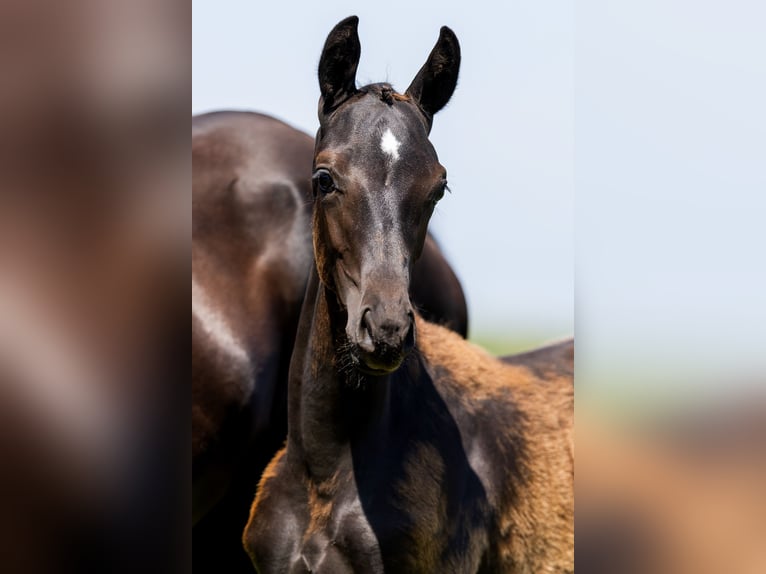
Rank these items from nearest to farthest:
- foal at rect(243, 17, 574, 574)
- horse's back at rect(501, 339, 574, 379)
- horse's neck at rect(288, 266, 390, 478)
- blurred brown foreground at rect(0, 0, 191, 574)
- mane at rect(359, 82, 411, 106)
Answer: blurred brown foreground at rect(0, 0, 191, 574) < foal at rect(243, 17, 574, 574) < mane at rect(359, 82, 411, 106) < horse's neck at rect(288, 266, 390, 478) < horse's back at rect(501, 339, 574, 379)

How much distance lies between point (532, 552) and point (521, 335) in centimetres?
1859

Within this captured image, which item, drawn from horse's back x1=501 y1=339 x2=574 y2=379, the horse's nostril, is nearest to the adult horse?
horse's back x1=501 y1=339 x2=574 y2=379

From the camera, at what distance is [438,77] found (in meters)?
3.08

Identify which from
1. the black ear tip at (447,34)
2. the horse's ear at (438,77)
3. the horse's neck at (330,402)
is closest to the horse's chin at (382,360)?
the horse's neck at (330,402)

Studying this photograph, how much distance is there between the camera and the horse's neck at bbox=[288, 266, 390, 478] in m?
3.03

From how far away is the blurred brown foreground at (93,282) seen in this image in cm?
78

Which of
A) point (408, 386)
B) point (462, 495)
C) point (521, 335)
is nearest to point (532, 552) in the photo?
point (462, 495)

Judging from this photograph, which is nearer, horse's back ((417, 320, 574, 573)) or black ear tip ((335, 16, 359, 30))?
black ear tip ((335, 16, 359, 30))

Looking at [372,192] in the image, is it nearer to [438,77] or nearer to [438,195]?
[438,195]

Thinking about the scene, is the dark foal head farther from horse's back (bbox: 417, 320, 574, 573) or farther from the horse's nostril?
horse's back (bbox: 417, 320, 574, 573)

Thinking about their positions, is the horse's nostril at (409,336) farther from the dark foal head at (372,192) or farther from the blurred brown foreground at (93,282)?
the blurred brown foreground at (93,282)

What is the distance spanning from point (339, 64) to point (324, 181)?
1.61 feet

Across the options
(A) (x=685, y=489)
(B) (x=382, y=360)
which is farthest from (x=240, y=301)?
(A) (x=685, y=489)

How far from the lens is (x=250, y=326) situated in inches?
176
